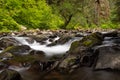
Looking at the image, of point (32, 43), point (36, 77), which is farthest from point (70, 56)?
point (32, 43)

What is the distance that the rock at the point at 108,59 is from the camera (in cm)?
837

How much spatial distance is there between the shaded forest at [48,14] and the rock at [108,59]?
1098cm

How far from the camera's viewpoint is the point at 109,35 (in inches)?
502

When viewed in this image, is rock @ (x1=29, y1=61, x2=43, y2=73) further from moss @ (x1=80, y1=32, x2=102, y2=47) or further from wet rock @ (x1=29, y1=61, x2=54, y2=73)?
moss @ (x1=80, y1=32, x2=102, y2=47)

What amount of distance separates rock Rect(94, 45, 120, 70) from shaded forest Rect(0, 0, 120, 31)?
36.0ft

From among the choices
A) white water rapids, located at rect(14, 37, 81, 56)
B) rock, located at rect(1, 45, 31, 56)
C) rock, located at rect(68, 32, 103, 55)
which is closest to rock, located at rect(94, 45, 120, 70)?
rock, located at rect(68, 32, 103, 55)

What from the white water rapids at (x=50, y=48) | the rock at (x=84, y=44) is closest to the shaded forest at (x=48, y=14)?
the white water rapids at (x=50, y=48)

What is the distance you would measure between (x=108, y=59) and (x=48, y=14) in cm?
1765

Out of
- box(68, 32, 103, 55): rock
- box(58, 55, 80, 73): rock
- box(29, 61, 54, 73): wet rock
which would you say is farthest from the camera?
box(68, 32, 103, 55): rock

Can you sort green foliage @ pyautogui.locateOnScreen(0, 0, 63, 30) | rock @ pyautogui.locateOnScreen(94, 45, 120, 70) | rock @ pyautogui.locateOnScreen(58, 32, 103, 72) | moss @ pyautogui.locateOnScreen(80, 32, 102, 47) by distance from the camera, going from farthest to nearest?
green foliage @ pyautogui.locateOnScreen(0, 0, 63, 30), moss @ pyautogui.locateOnScreen(80, 32, 102, 47), rock @ pyautogui.locateOnScreen(58, 32, 103, 72), rock @ pyautogui.locateOnScreen(94, 45, 120, 70)

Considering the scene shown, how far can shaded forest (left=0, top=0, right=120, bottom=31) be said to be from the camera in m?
21.8

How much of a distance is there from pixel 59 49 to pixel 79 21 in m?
17.7

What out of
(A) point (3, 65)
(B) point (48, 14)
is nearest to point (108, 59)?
(A) point (3, 65)

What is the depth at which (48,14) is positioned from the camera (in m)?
25.8
